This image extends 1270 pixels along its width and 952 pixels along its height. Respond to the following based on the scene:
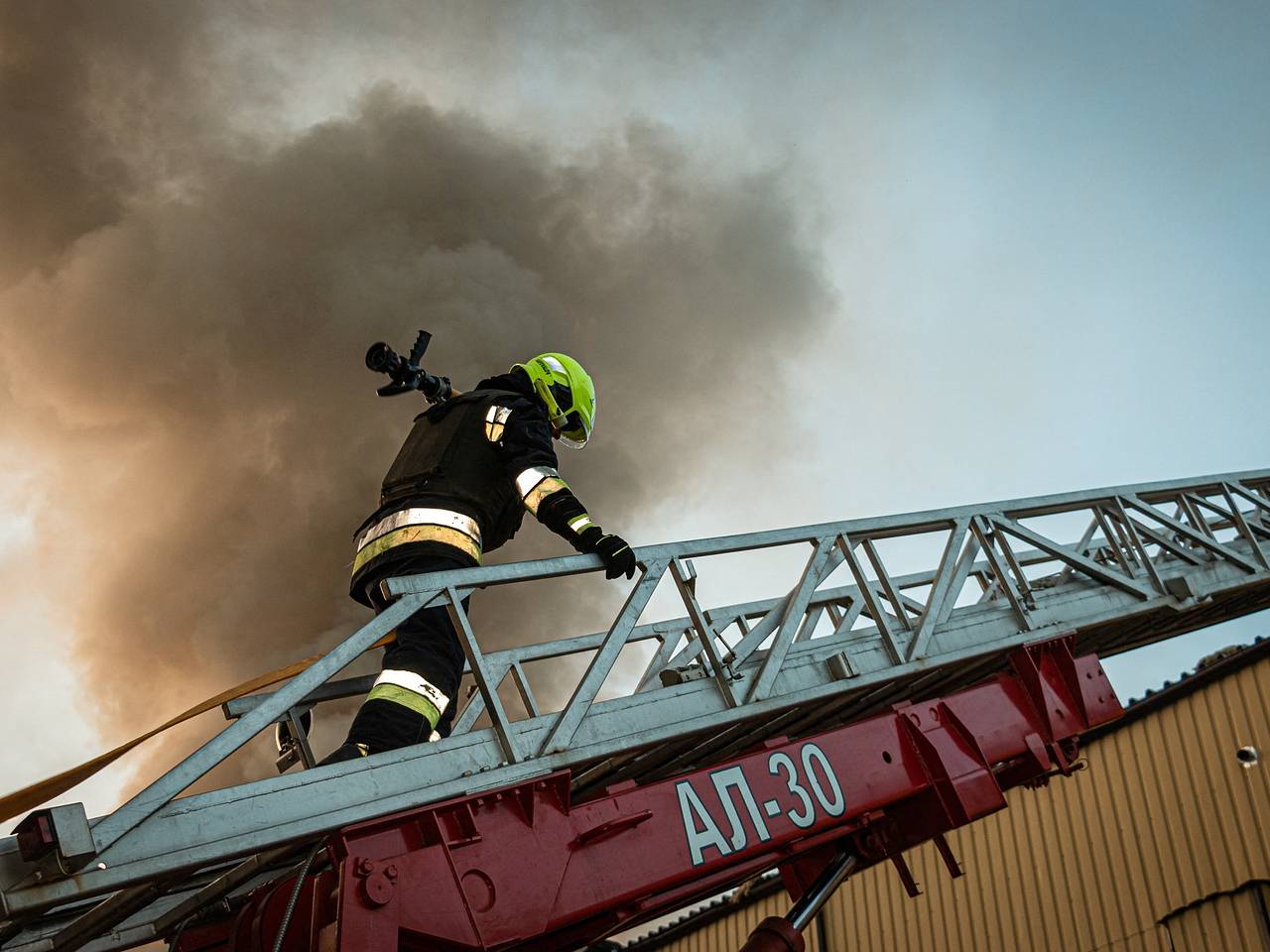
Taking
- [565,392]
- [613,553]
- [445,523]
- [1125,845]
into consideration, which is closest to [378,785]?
[613,553]

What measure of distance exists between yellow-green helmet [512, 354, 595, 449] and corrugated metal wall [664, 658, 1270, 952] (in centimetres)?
678

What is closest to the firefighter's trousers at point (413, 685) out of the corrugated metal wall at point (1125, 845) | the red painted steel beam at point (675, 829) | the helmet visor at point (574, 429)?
the red painted steel beam at point (675, 829)

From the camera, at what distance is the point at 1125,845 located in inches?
377

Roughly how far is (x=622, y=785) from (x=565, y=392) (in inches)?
88.8

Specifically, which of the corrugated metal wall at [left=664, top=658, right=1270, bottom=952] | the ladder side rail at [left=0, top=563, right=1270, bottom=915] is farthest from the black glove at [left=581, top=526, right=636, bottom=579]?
the corrugated metal wall at [left=664, top=658, right=1270, bottom=952]

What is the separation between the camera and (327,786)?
9.62 ft

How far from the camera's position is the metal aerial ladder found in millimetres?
2773

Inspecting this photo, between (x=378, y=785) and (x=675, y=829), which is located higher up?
(x=378, y=785)

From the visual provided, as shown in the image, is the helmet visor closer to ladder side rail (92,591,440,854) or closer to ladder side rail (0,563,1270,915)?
ladder side rail (0,563,1270,915)

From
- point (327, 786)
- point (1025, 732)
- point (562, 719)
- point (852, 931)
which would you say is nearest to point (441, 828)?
point (327, 786)

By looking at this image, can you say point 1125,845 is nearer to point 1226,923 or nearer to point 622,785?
point 1226,923

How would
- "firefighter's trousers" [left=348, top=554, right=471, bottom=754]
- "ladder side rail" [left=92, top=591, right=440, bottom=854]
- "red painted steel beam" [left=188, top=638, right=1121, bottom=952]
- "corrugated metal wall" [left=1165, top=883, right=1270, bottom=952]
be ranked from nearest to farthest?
"ladder side rail" [left=92, top=591, right=440, bottom=854]
"red painted steel beam" [left=188, top=638, right=1121, bottom=952]
"firefighter's trousers" [left=348, top=554, right=471, bottom=754]
"corrugated metal wall" [left=1165, top=883, right=1270, bottom=952]

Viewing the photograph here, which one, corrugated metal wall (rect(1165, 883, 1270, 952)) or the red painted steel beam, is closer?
the red painted steel beam

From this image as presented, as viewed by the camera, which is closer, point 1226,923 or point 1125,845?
point 1226,923
